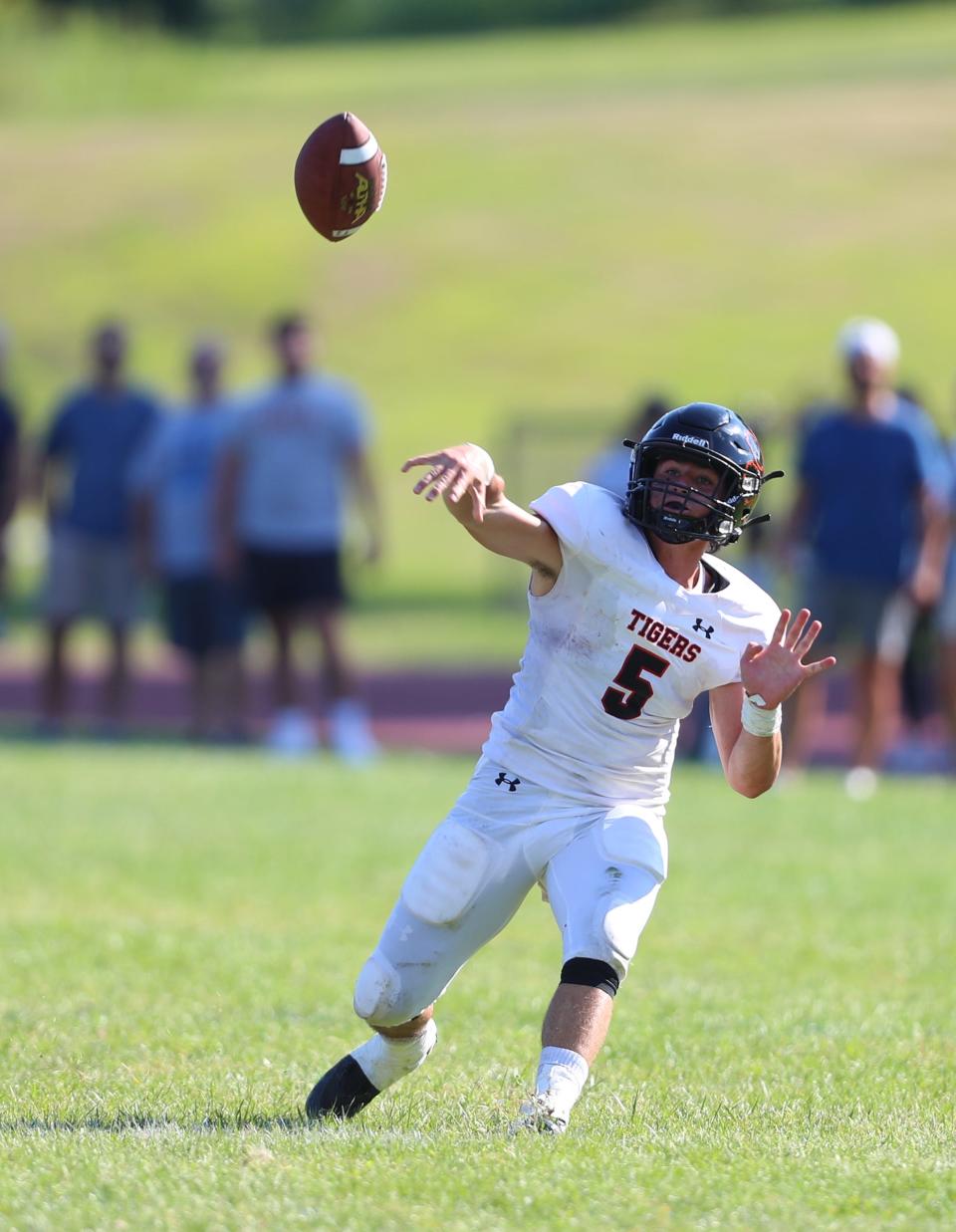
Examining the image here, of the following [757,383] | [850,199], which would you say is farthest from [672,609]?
[850,199]

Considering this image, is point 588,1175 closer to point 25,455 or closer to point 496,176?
point 25,455

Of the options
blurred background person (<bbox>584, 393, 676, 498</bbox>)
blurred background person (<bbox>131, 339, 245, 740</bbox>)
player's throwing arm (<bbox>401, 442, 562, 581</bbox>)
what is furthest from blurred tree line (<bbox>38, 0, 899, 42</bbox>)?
player's throwing arm (<bbox>401, 442, 562, 581</bbox>)

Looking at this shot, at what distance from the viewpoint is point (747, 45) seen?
75500 mm

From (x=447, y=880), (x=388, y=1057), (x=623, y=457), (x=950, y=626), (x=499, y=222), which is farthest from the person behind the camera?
(x=499, y=222)

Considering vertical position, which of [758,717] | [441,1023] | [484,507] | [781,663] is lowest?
[441,1023]

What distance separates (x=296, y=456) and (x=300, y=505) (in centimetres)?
30

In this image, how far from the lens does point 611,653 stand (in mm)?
5637

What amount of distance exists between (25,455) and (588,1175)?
35.6 feet

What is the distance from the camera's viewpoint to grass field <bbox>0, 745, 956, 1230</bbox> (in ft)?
15.0

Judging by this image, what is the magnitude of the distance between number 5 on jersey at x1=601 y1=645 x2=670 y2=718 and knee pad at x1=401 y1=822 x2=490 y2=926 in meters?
0.50

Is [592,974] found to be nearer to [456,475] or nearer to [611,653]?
[611,653]

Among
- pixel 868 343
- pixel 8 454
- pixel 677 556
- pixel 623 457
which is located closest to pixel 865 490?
pixel 868 343

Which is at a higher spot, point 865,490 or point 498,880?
point 865,490

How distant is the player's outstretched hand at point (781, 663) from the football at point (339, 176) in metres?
1.64
